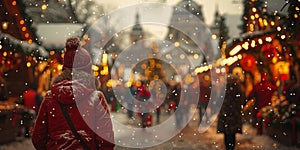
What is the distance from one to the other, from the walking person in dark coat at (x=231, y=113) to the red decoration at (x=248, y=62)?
10.6 m

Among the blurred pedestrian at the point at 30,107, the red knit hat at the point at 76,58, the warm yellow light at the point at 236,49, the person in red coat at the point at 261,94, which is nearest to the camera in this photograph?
the red knit hat at the point at 76,58

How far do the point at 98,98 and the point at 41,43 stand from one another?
16798 mm

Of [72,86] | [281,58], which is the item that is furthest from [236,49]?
[72,86]

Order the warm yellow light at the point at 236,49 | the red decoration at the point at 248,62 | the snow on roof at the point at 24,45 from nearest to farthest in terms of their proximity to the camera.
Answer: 1. the snow on roof at the point at 24,45
2. the warm yellow light at the point at 236,49
3. the red decoration at the point at 248,62

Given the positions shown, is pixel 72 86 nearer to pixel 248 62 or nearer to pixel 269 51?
pixel 269 51

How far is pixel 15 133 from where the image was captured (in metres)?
14.5

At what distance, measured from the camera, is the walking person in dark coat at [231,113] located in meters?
10.6

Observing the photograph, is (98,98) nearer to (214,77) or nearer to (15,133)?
(15,133)

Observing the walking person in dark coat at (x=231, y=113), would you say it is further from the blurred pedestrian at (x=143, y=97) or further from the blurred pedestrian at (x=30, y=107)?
the blurred pedestrian at (x=30, y=107)

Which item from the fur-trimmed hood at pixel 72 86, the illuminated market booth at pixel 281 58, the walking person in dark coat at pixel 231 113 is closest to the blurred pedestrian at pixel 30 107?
the illuminated market booth at pixel 281 58

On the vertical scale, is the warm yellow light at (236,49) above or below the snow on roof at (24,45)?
below

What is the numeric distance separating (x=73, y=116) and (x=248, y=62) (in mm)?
17774

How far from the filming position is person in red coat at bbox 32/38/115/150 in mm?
4395

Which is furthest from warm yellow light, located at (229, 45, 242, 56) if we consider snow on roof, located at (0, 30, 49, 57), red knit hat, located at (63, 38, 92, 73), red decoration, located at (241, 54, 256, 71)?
red knit hat, located at (63, 38, 92, 73)
